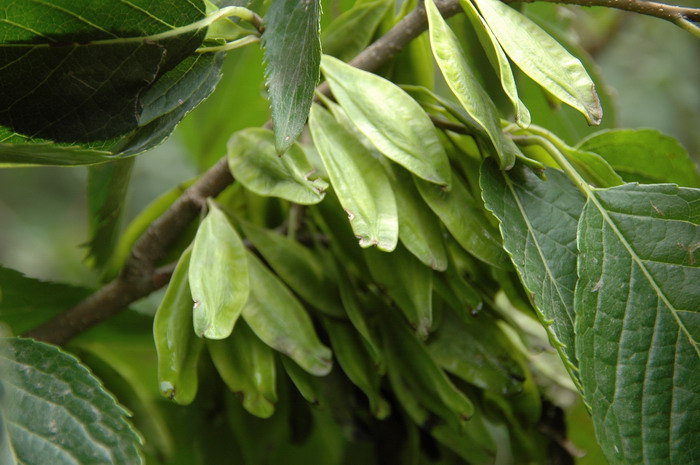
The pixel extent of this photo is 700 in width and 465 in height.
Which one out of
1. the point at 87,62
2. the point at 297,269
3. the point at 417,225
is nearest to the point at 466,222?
the point at 417,225

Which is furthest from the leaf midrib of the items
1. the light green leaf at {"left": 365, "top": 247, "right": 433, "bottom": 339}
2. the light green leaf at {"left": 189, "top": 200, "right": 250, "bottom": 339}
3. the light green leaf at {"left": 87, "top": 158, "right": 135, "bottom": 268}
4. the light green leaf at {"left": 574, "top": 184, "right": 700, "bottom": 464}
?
the light green leaf at {"left": 87, "top": 158, "right": 135, "bottom": 268}

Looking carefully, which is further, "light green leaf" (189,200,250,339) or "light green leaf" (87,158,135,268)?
"light green leaf" (87,158,135,268)

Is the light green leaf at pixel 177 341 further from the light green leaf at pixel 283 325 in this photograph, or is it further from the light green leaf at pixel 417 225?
the light green leaf at pixel 417 225

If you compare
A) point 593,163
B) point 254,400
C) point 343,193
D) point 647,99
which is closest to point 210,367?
point 254,400

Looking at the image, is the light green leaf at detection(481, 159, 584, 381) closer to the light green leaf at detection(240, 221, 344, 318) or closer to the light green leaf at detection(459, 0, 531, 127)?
the light green leaf at detection(459, 0, 531, 127)

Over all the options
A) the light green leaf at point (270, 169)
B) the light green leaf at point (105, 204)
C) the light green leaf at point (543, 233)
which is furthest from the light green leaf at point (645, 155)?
the light green leaf at point (105, 204)
